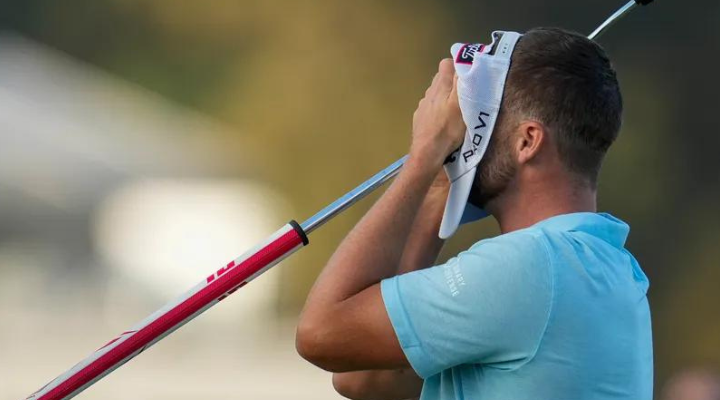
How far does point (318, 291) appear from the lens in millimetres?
1377

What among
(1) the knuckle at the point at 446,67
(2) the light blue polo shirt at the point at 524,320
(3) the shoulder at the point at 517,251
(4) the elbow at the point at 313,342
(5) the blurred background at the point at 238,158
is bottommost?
(2) the light blue polo shirt at the point at 524,320

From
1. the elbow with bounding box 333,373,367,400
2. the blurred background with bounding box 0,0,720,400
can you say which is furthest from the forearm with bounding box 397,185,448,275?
the blurred background with bounding box 0,0,720,400

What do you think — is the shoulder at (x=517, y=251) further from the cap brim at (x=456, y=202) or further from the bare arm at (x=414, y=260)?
the bare arm at (x=414, y=260)

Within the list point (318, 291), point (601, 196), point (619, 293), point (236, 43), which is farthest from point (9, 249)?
point (619, 293)

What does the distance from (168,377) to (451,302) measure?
2.22m

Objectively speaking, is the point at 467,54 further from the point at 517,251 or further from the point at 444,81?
the point at 517,251

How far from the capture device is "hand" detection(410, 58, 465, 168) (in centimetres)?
144

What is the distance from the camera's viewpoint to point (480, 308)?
1287 mm

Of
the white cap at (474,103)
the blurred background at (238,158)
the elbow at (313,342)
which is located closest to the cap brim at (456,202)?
the white cap at (474,103)

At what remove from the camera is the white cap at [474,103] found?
1.42 metres

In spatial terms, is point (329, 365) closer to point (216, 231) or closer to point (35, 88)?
point (216, 231)

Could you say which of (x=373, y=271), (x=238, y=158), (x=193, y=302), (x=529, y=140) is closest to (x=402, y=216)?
(x=373, y=271)

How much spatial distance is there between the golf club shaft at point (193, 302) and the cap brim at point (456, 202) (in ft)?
0.39

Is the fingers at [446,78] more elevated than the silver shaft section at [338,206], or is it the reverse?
the fingers at [446,78]
